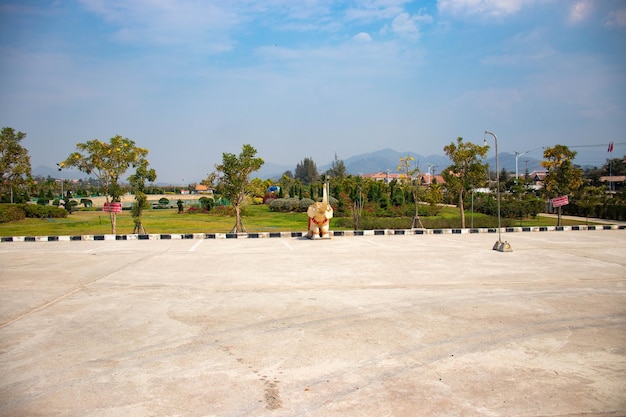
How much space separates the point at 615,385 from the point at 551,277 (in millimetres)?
6658

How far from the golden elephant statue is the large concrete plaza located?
6.36m

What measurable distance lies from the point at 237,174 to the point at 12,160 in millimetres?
12433

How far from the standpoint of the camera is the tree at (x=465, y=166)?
24781 millimetres

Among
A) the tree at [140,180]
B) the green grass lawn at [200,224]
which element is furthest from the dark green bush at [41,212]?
the tree at [140,180]

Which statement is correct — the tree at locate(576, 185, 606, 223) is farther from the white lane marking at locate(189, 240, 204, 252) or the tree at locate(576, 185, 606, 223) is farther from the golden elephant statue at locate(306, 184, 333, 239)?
the white lane marking at locate(189, 240, 204, 252)

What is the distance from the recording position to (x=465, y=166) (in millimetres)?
25328

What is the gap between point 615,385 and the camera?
16.9 feet

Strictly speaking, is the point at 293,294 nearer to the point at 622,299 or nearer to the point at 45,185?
the point at 622,299

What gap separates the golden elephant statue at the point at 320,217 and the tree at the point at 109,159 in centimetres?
993

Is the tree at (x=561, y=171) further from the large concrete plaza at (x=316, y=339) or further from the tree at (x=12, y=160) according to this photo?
the tree at (x=12, y=160)

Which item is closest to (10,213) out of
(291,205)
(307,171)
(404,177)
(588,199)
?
(291,205)

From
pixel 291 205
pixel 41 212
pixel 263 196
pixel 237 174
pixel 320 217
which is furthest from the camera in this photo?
pixel 291 205

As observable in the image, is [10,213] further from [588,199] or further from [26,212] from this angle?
[588,199]

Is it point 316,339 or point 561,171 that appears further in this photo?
point 561,171
